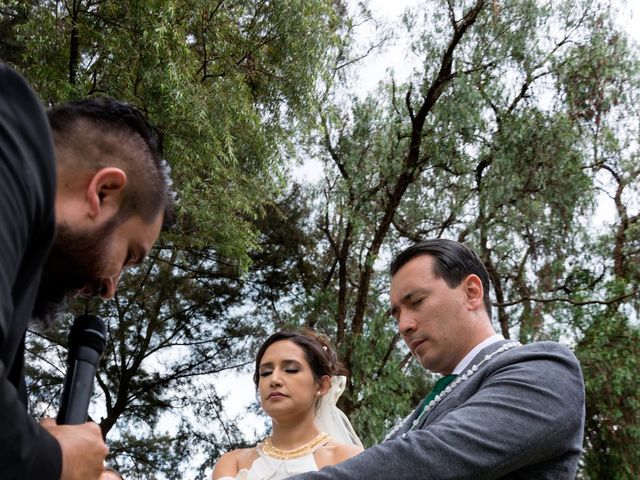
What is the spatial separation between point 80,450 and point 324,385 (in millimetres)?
2684

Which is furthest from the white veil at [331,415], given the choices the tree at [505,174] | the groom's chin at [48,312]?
the tree at [505,174]

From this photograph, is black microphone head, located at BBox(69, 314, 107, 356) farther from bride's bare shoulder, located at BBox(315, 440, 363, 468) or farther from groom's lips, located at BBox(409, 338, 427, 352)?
bride's bare shoulder, located at BBox(315, 440, 363, 468)

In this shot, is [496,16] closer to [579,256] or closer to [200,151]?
[579,256]

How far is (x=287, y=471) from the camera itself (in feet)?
11.6

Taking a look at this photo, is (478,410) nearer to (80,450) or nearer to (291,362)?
(80,450)

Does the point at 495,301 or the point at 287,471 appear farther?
the point at 495,301

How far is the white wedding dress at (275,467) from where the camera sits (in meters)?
3.52

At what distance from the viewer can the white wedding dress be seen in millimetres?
3521

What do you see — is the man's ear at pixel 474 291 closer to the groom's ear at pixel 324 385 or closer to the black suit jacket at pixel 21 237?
the black suit jacket at pixel 21 237

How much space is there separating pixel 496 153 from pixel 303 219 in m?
4.18

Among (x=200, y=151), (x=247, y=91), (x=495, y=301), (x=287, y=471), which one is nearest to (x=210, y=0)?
(x=247, y=91)

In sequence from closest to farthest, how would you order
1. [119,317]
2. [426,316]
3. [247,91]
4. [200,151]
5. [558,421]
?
[558,421] → [426,316] → [200,151] → [247,91] → [119,317]

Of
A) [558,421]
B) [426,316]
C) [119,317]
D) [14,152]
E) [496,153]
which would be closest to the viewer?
[14,152]

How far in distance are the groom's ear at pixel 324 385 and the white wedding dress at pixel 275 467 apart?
0.26 m
